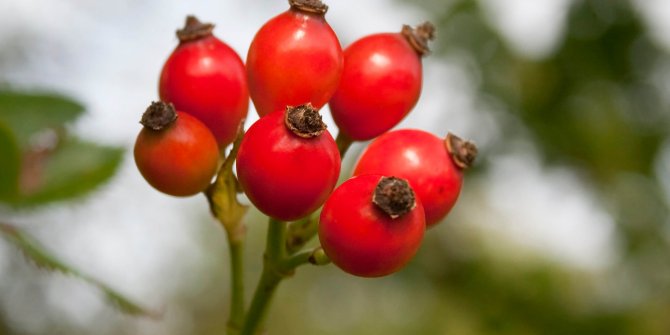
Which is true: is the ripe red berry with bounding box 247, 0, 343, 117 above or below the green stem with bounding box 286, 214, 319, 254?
Answer: above

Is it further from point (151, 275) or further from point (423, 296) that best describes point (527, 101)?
point (151, 275)

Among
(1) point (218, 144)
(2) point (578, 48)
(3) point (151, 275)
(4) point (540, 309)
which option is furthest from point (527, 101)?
(1) point (218, 144)

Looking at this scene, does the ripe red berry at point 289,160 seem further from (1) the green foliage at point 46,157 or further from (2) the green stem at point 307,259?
(1) the green foliage at point 46,157

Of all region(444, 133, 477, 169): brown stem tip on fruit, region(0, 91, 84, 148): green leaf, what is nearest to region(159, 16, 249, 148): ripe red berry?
region(444, 133, 477, 169): brown stem tip on fruit

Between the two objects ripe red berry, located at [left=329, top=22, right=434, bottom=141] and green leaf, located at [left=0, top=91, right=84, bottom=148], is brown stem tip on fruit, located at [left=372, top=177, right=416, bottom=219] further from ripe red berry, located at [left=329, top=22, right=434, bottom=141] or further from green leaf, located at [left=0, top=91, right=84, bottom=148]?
green leaf, located at [left=0, top=91, right=84, bottom=148]

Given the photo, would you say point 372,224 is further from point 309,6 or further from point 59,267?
point 59,267

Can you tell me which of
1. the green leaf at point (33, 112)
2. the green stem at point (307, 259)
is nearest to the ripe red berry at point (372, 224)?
the green stem at point (307, 259)
